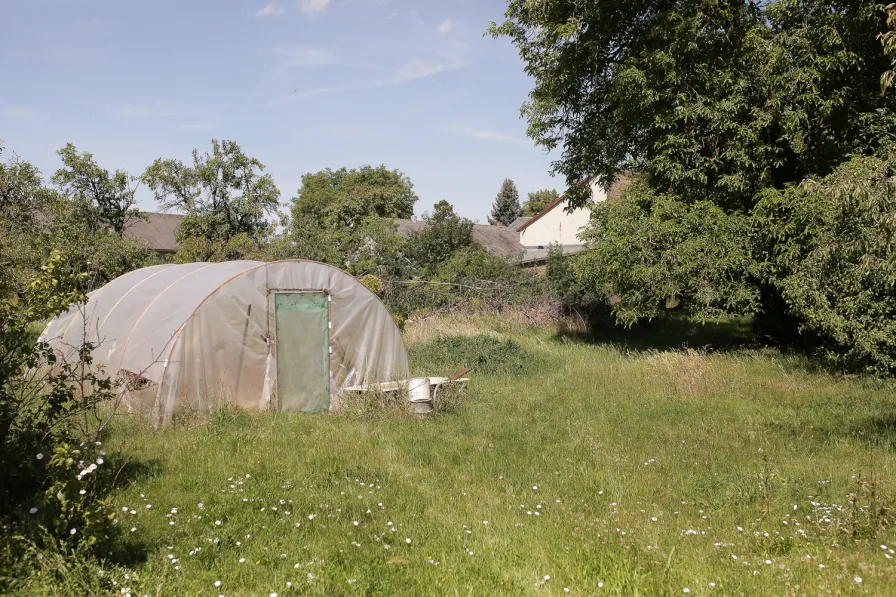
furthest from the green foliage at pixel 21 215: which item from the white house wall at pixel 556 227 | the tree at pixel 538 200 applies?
the tree at pixel 538 200

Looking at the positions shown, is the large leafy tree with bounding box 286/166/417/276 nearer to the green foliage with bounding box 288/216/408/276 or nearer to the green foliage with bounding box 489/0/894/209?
the green foliage with bounding box 288/216/408/276

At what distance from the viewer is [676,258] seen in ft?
53.0

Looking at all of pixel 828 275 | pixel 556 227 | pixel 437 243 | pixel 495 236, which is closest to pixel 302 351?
pixel 828 275

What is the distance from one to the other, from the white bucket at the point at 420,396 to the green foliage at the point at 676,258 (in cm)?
787

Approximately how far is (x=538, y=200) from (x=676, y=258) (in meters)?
69.0

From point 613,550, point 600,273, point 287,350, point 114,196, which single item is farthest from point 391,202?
point 613,550

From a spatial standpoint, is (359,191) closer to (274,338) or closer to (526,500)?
(274,338)

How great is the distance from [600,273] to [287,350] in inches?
361

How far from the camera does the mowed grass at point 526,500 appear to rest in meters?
5.02

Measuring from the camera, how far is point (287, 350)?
37.6 feet

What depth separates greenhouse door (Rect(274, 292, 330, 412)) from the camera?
449 inches

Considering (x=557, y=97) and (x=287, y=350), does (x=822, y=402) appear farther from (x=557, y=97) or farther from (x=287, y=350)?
(x=557, y=97)

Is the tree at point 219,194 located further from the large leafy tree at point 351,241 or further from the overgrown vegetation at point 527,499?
the overgrown vegetation at point 527,499

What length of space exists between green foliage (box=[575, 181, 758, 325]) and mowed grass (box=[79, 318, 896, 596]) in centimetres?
455
